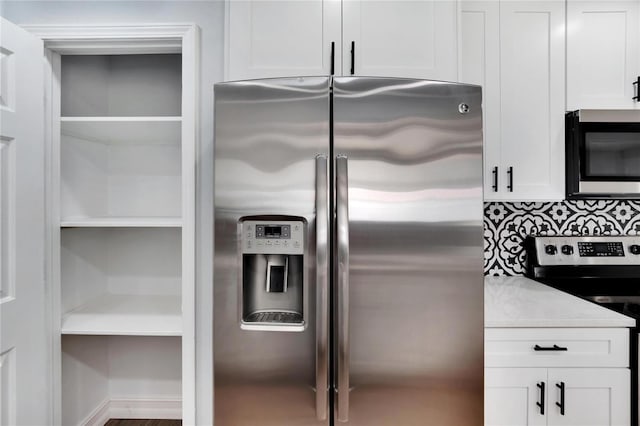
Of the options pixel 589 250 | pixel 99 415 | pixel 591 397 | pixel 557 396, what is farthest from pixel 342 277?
pixel 99 415

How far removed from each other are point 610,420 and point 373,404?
3.14 ft

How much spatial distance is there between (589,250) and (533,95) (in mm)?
889

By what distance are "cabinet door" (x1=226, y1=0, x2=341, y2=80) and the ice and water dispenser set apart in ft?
2.23

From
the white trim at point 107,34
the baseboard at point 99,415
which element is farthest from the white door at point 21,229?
the baseboard at point 99,415

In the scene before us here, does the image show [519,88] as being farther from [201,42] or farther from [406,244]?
[201,42]

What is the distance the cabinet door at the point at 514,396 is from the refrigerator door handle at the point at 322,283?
685 millimetres

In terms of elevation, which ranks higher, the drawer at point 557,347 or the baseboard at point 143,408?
the drawer at point 557,347

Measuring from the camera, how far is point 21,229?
1.56 meters

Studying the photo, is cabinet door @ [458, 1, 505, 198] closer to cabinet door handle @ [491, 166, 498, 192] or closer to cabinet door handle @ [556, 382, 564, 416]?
cabinet door handle @ [491, 166, 498, 192]

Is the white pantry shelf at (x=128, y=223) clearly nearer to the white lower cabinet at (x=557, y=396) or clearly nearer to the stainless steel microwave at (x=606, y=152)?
the white lower cabinet at (x=557, y=396)

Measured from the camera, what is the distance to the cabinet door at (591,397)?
1534mm

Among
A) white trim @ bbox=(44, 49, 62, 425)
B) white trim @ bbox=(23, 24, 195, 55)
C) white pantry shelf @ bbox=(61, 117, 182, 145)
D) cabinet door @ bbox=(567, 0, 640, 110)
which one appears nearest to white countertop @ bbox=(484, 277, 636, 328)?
cabinet door @ bbox=(567, 0, 640, 110)

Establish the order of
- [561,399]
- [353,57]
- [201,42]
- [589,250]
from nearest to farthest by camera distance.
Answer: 1. [561,399]
2. [353,57]
3. [201,42]
4. [589,250]

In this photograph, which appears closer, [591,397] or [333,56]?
[591,397]
